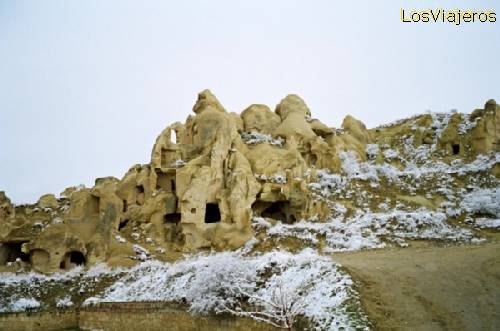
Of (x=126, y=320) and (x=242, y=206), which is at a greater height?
(x=242, y=206)

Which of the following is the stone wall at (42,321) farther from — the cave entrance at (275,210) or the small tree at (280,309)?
the cave entrance at (275,210)

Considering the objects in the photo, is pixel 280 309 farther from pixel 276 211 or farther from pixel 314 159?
pixel 314 159

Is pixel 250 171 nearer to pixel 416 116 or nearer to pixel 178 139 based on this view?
pixel 178 139

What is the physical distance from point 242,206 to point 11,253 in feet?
57.5

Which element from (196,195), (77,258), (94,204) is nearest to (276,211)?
(196,195)

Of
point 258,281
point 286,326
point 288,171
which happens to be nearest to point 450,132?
point 288,171

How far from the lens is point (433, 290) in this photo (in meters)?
19.2

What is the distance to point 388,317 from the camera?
56.1 feet

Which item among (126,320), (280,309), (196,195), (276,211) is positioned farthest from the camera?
(276,211)

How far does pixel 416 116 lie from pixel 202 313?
3557 centimetres

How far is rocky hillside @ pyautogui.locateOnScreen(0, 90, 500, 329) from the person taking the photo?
32.7m

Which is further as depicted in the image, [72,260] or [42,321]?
[72,260]

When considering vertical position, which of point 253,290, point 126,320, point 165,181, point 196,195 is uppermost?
point 165,181

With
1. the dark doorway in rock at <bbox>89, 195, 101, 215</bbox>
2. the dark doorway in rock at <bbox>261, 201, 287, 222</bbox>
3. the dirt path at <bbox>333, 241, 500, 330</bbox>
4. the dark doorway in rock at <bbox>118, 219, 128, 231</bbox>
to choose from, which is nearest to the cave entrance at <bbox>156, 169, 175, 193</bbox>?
the dark doorway in rock at <bbox>118, 219, 128, 231</bbox>
